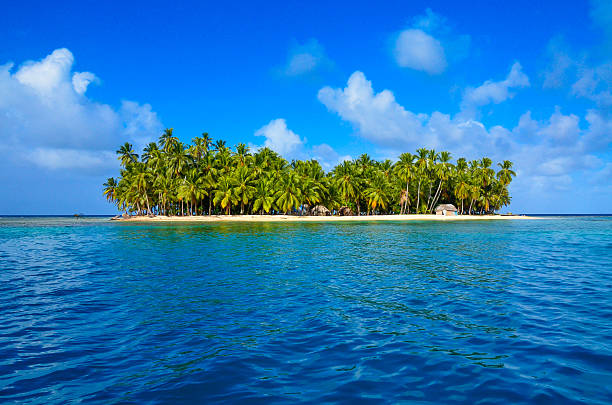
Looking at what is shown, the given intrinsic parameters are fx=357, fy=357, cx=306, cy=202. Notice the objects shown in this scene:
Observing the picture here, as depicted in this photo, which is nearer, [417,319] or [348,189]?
[417,319]

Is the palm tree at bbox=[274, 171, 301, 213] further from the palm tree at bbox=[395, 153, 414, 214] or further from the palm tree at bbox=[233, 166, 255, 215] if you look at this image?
the palm tree at bbox=[395, 153, 414, 214]

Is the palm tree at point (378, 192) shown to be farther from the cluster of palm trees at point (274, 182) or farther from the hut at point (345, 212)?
the hut at point (345, 212)

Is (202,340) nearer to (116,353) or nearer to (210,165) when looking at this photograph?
(116,353)

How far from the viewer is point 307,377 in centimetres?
570

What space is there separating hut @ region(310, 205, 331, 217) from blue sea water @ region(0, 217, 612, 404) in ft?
241

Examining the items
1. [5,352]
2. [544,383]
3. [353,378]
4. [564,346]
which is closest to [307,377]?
[353,378]

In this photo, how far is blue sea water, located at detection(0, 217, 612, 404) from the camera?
534 centimetres

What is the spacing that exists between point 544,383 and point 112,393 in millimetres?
6489

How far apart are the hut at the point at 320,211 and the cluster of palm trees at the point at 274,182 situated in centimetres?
209

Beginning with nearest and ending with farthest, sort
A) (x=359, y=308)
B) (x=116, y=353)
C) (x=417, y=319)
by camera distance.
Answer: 1. (x=116, y=353)
2. (x=417, y=319)
3. (x=359, y=308)

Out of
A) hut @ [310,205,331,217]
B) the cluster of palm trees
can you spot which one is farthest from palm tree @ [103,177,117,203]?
hut @ [310,205,331,217]

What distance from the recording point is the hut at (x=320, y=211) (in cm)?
8919

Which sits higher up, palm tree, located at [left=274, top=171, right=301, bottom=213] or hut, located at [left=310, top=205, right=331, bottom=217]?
palm tree, located at [left=274, top=171, right=301, bottom=213]

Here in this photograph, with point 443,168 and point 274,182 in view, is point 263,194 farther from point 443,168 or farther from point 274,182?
point 443,168
